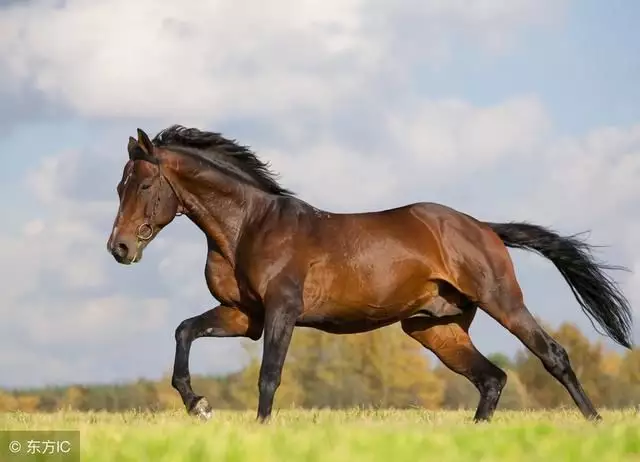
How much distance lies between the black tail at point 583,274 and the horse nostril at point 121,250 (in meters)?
3.90

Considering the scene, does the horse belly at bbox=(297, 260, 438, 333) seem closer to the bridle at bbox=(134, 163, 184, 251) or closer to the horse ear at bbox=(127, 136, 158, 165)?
the bridle at bbox=(134, 163, 184, 251)

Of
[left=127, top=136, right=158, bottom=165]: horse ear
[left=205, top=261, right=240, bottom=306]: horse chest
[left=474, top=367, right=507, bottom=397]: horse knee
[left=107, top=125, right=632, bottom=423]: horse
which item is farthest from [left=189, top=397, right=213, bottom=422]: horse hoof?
[left=474, top=367, right=507, bottom=397]: horse knee

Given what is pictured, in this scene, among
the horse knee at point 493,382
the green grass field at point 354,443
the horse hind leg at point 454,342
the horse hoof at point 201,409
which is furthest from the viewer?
the horse hind leg at point 454,342

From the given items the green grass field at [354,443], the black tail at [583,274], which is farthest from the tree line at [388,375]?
the green grass field at [354,443]

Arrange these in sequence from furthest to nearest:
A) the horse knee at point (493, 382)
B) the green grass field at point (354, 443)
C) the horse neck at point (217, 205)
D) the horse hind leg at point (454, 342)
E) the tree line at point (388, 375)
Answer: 1. the tree line at point (388, 375)
2. the horse hind leg at point (454, 342)
3. the horse knee at point (493, 382)
4. the horse neck at point (217, 205)
5. the green grass field at point (354, 443)

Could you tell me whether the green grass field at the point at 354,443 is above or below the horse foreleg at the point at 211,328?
below

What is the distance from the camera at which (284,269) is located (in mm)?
8711

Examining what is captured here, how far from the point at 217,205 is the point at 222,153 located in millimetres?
659

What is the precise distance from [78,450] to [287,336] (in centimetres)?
307

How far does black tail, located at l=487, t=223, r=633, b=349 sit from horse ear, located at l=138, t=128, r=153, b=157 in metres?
3.73

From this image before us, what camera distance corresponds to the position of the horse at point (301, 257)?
8.91 metres

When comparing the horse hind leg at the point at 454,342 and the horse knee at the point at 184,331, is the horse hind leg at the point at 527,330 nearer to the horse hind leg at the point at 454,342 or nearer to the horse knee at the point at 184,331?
the horse hind leg at the point at 454,342

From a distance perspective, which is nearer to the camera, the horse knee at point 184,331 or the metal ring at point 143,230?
the metal ring at point 143,230

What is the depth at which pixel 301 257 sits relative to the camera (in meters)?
8.82
